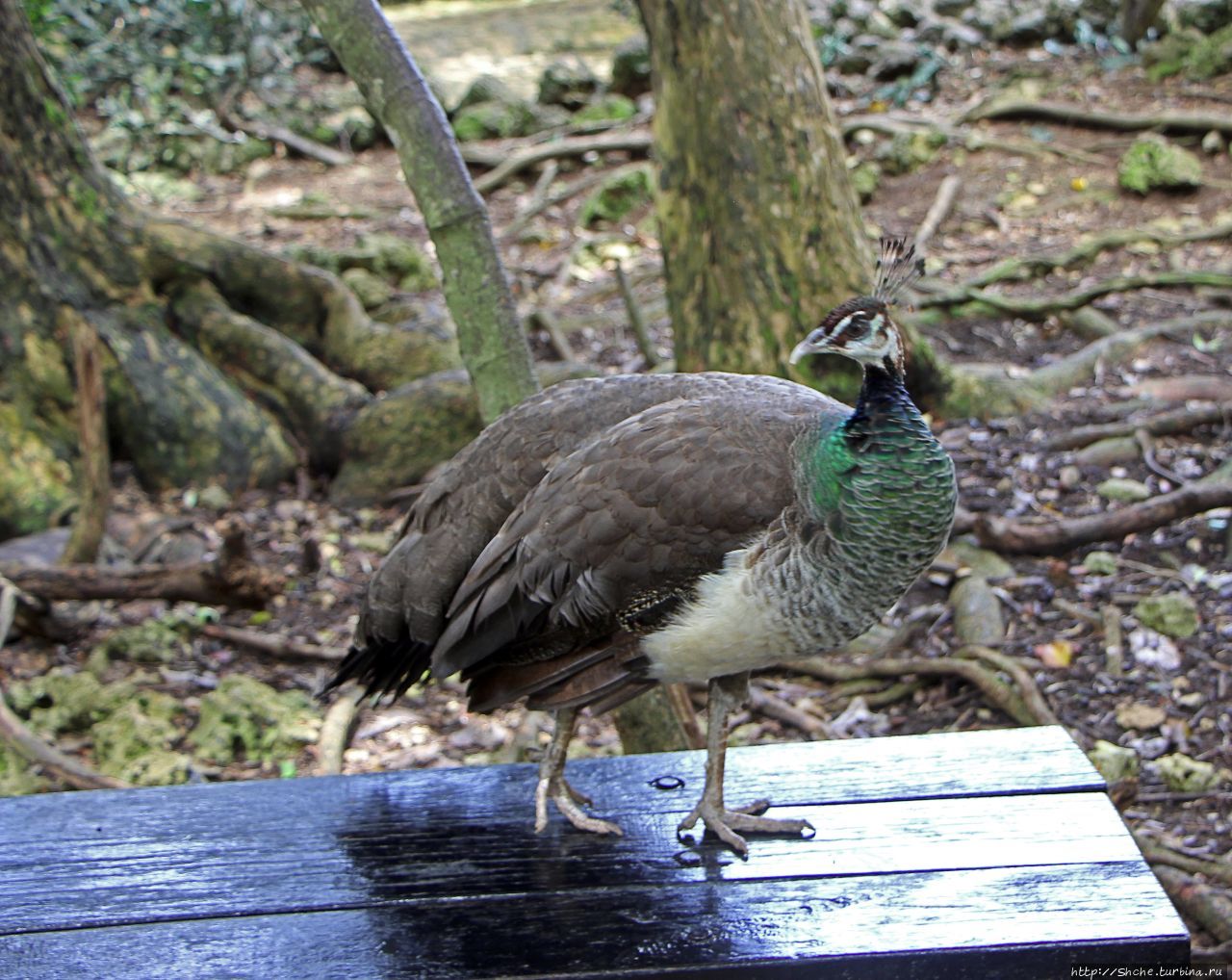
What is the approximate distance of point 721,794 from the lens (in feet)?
10.1

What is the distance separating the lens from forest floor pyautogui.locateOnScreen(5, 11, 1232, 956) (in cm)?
466

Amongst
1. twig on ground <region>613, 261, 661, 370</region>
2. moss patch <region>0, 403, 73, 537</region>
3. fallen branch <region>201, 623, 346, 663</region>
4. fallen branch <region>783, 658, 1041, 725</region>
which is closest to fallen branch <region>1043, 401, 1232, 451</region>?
fallen branch <region>783, 658, 1041, 725</region>

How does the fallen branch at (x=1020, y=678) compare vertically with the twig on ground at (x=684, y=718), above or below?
below

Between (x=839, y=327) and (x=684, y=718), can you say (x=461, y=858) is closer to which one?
(x=684, y=718)

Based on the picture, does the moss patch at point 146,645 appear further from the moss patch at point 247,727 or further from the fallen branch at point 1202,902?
the fallen branch at point 1202,902

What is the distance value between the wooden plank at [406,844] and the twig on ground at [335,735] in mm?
1340

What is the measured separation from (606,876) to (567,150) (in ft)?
31.5

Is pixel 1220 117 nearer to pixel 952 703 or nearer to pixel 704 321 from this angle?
pixel 704 321

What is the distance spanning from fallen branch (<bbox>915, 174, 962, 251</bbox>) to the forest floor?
8 centimetres

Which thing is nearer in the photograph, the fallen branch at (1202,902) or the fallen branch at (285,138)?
the fallen branch at (1202,902)

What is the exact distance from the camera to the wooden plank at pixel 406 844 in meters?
2.91

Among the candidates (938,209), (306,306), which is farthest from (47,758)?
(938,209)

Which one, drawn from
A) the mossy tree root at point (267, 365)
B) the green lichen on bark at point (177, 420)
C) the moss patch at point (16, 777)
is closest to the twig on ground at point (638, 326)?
the mossy tree root at point (267, 365)

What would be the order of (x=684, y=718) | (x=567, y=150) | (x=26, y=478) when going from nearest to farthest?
(x=684, y=718)
(x=26, y=478)
(x=567, y=150)
